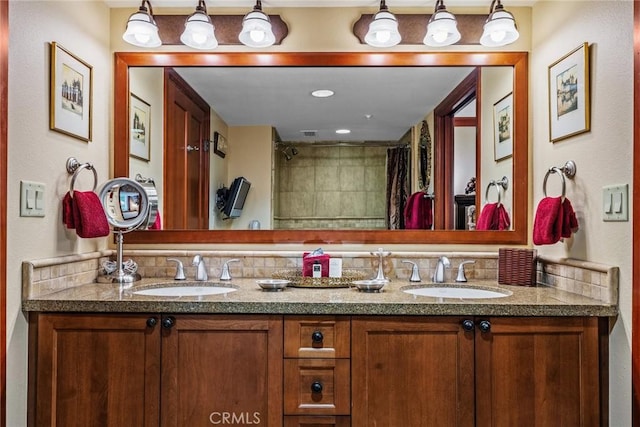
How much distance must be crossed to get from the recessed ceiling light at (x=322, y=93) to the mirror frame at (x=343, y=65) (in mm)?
116

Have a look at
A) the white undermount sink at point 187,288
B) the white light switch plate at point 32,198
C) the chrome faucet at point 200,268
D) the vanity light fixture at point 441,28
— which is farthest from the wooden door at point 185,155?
the vanity light fixture at point 441,28

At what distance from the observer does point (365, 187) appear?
6.60 feet

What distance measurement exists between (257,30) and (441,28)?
2.55ft

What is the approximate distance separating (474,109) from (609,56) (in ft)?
→ 2.11

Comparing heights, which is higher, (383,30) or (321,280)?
(383,30)

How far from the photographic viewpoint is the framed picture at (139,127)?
205cm

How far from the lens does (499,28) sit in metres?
1.81

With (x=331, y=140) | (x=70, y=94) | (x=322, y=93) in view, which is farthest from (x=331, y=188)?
(x=70, y=94)

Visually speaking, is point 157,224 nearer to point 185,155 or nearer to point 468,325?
point 185,155

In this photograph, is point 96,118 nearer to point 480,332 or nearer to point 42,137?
point 42,137

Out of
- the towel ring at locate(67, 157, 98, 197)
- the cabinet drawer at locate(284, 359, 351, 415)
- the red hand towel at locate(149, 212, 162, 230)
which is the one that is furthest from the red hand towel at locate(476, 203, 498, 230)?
the towel ring at locate(67, 157, 98, 197)

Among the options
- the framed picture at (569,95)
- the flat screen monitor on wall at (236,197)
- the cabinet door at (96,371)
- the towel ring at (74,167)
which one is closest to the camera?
the cabinet door at (96,371)

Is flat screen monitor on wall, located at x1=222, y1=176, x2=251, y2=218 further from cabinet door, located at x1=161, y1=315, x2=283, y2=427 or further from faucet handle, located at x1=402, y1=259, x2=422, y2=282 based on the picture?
faucet handle, located at x1=402, y1=259, x2=422, y2=282

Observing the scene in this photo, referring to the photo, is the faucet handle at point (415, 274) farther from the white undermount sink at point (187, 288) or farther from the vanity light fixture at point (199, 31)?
the vanity light fixture at point (199, 31)
